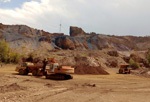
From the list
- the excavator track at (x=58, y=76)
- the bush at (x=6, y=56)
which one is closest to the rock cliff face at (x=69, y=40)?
the bush at (x=6, y=56)

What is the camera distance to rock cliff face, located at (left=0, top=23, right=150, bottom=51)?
5841 centimetres

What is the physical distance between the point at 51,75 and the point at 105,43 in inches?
2442

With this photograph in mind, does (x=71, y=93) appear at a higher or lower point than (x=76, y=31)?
lower

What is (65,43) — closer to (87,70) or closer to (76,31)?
(76,31)

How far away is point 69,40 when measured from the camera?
66.8m

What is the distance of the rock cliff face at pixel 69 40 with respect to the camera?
58406 mm

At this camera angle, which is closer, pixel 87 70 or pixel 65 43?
pixel 87 70

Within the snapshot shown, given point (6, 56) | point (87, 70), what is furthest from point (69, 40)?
point (87, 70)

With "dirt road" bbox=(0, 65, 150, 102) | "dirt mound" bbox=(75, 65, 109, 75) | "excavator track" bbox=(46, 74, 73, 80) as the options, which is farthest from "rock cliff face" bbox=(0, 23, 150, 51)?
"dirt road" bbox=(0, 65, 150, 102)

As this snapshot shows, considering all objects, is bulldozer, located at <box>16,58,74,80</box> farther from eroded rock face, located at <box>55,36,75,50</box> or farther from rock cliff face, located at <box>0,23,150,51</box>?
eroded rock face, located at <box>55,36,75,50</box>

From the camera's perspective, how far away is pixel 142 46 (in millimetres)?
83812

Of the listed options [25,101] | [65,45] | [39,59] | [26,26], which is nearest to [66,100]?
[25,101]

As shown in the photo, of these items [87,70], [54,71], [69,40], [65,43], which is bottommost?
[87,70]

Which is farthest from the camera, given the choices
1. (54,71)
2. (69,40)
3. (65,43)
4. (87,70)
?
(69,40)
